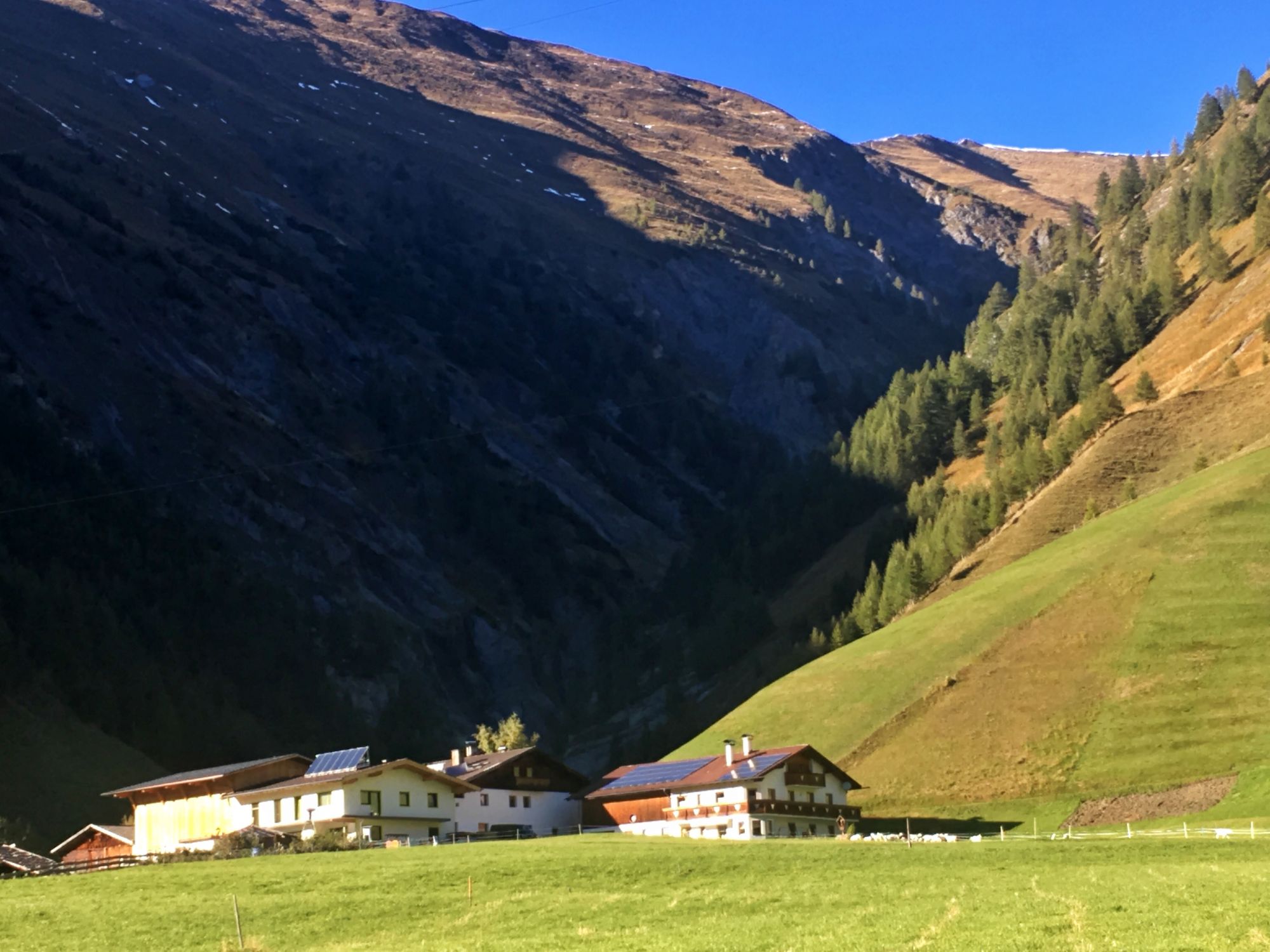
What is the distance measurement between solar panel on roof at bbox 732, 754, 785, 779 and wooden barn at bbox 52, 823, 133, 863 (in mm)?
33008

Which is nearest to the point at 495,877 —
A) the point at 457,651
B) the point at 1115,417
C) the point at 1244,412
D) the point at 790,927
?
the point at 790,927

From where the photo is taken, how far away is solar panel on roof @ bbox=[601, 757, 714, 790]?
83.5 meters

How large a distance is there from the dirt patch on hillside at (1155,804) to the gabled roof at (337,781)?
107ft

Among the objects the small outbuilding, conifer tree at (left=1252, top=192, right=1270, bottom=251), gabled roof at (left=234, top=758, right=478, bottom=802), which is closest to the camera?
the small outbuilding

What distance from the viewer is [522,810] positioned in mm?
84438

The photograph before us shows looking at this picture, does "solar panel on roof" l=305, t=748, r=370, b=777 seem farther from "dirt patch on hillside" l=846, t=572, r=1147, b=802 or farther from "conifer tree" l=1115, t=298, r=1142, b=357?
"conifer tree" l=1115, t=298, r=1142, b=357

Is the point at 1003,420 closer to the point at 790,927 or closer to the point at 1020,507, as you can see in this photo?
the point at 1020,507

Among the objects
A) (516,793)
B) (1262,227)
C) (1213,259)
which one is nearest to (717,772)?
(516,793)

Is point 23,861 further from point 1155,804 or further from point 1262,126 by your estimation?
point 1262,126

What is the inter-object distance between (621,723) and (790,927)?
372ft

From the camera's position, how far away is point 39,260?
16975 centimetres

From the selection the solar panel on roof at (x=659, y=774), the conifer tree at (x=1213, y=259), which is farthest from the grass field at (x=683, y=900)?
the conifer tree at (x=1213, y=259)

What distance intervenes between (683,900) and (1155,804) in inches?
1608

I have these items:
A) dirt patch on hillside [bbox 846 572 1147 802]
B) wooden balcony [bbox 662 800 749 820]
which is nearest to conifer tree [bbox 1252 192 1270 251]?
dirt patch on hillside [bbox 846 572 1147 802]
